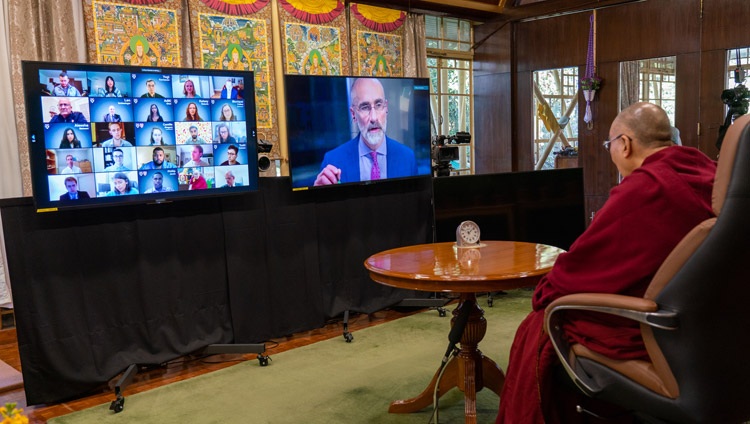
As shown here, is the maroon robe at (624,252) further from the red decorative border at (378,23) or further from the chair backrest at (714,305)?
the red decorative border at (378,23)

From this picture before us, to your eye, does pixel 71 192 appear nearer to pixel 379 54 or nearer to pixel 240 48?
pixel 240 48

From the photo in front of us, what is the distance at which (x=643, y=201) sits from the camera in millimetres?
1787

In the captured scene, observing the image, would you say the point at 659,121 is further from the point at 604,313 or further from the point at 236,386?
the point at 236,386

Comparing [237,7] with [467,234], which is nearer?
[467,234]

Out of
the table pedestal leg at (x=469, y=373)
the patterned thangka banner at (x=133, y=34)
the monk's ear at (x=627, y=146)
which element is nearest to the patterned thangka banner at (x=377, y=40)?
the patterned thangka banner at (x=133, y=34)

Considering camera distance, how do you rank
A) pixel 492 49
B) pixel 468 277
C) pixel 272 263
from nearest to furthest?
pixel 468 277 → pixel 272 263 → pixel 492 49

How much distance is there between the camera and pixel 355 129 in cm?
443

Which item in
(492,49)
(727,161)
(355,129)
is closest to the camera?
(727,161)

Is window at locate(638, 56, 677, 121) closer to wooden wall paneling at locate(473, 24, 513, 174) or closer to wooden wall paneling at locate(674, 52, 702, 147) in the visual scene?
wooden wall paneling at locate(674, 52, 702, 147)

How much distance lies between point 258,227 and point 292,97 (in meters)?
0.87

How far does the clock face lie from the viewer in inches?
123

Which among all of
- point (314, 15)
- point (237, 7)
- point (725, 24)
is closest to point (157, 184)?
point (237, 7)

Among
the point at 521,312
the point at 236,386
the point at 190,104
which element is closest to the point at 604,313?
the point at 236,386

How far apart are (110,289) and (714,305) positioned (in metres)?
2.96
